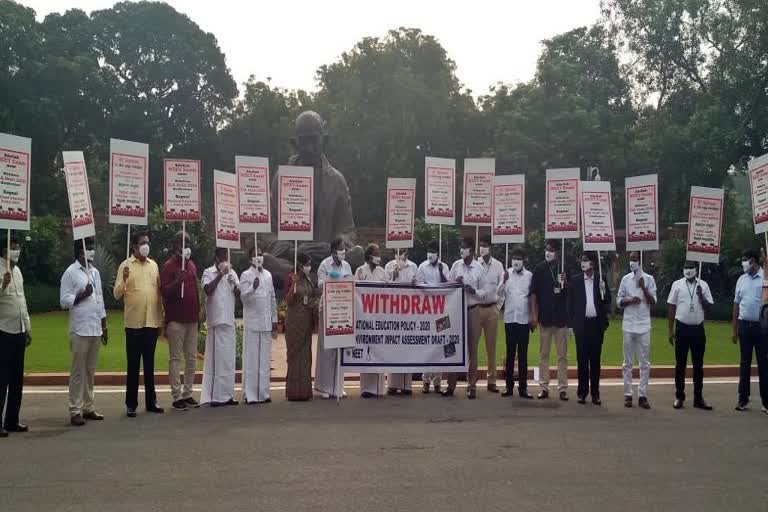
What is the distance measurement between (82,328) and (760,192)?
28.0 feet

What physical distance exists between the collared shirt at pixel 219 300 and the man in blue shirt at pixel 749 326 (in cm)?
634

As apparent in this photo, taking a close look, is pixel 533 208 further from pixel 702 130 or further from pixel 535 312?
pixel 535 312

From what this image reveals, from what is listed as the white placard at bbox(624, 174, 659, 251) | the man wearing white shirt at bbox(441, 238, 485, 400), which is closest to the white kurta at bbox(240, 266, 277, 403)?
the man wearing white shirt at bbox(441, 238, 485, 400)

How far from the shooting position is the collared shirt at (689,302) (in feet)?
36.9

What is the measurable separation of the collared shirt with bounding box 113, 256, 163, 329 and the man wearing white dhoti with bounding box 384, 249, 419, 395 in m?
3.32

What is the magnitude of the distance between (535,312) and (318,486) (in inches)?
221

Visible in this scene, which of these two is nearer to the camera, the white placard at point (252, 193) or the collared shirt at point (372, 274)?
the white placard at point (252, 193)

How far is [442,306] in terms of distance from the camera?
39.3 feet

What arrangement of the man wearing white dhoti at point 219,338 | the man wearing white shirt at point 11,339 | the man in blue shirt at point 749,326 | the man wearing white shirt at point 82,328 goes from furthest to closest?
the man wearing white dhoti at point 219,338
the man in blue shirt at point 749,326
the man wearing white shirt at point 82,328
the man wearing white shirt at point 11,339

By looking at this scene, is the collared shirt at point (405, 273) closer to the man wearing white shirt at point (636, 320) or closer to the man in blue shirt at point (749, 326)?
the man wearing white shirt at point (636, 320)

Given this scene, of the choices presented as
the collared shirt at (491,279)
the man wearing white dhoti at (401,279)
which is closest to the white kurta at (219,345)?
the man wearing white dhoti at (401,279)

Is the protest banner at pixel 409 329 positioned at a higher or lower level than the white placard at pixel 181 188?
lower

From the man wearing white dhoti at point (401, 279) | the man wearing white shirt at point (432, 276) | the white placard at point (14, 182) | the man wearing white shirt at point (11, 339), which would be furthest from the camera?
the man wearing white shirt at point (432, 276)

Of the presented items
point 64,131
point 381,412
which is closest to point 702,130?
point 381,412
